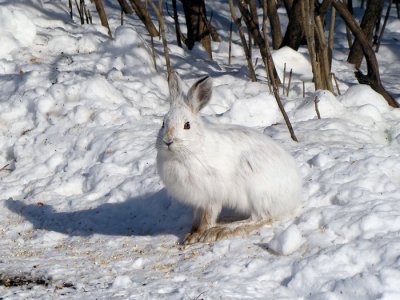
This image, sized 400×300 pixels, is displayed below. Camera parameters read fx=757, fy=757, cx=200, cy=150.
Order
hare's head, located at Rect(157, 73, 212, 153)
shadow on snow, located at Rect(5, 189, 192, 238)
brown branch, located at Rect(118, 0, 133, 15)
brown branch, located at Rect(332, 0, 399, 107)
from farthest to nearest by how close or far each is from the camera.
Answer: brown branch, located at Rect(118, 0, 133, 15), brown branch, located at Rect(332, 0, 399, 107), shadow on snow, located at Rect(5, 189, 192, 238), hare's head, located at Rect(157, 73, 212, 153)

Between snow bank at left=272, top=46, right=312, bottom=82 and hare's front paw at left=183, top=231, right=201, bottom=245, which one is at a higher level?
snow bank at left=272, top=46, right=312, bottom=82

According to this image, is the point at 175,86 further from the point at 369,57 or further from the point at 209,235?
the point at 369,57

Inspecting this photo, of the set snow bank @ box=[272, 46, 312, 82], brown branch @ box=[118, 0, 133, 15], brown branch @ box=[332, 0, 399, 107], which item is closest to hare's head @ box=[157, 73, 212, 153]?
brown branch @ box=[332, 0, 399, 107]

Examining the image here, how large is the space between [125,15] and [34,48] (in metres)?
1.99

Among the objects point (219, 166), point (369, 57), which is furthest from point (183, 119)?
point (369, 57)

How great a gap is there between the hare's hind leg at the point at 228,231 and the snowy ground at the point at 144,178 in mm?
88

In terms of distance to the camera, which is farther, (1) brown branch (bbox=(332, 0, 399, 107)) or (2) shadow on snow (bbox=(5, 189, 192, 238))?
(1) brown branch (bbox=(332, 0, 399, 107))

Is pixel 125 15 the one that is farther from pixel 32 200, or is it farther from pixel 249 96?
pixel 32 200

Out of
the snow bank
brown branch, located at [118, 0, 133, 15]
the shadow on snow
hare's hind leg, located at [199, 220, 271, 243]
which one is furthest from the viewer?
brown branch, located at [118, 0, 133, 15]

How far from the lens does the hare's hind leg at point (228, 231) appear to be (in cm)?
457

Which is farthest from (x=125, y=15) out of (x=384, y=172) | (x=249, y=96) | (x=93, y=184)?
(x=384, y=172)

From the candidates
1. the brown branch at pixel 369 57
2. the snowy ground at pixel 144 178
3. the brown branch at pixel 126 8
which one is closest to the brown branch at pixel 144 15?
the snowy ground at pixel 144 178

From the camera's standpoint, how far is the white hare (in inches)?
175

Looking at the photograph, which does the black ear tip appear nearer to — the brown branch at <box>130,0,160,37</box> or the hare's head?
the hare's head
